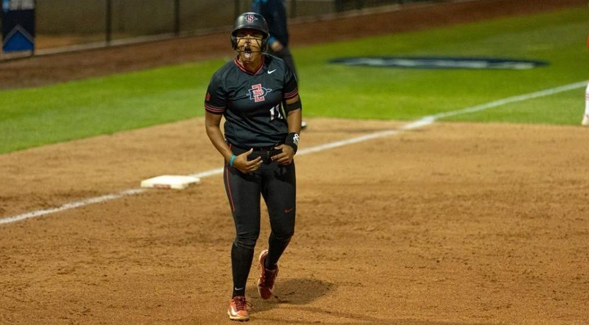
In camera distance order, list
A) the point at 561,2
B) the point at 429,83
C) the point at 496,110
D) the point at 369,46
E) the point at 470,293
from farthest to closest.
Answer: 1. the point at 561,2
2. the point at 369,46
3. the point at 429,83
4. the point at 496,110
5. the point at 470,293

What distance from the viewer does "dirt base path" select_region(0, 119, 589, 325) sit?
8555 millimetres

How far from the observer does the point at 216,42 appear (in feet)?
103

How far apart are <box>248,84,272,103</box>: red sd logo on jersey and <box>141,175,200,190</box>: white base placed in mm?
5067

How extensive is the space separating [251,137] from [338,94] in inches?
509

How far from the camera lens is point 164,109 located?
19562 mm

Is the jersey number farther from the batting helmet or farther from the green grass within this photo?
the green grass

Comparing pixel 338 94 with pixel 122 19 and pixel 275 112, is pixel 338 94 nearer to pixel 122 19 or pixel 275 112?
pixel 122 19

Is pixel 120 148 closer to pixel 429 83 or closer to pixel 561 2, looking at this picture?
pixel 429 83

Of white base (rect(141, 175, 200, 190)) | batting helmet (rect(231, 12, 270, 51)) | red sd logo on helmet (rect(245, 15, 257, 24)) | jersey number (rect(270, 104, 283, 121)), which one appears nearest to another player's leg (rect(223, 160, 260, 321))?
jersey number (rect(270, 104, 283, 121))

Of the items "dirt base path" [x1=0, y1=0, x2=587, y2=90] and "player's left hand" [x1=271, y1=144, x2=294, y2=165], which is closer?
"player's left hand" [x1=271, y1=144, x2=294, y2=165]

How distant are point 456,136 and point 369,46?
13.9 meters

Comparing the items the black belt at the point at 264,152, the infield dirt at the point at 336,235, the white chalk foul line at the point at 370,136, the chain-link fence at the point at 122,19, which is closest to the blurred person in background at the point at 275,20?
the white chalk foul line at the point at 370,136

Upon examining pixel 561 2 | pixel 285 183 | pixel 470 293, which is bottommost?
pixel 561 2

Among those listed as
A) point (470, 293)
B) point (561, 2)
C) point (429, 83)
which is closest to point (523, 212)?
point (470, 293)
